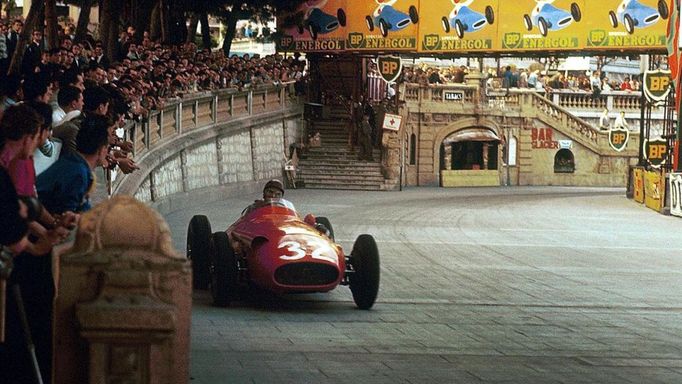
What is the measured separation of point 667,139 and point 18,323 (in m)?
35.9

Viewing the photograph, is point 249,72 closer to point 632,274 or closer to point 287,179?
point 287,179

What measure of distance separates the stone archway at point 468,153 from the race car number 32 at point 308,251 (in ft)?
149

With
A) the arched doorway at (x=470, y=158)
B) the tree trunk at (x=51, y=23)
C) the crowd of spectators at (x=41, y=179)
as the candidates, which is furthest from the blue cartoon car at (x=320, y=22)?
the crowd of spectators at (x=41, y=179)

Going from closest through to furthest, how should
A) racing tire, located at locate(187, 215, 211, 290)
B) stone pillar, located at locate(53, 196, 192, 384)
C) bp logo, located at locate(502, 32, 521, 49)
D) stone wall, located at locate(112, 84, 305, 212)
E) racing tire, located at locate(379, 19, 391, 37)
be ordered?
stone pillar, located at locate(53, 196, 192, 384)
racing tire, located at locate(187, 215, 211, 290)
stone wall, located at locate(112, 84, 305, 212)
bp logo, located at locate(502, 32, 521, 49)
racing tire, located at locate(379, 19, 391, 37)

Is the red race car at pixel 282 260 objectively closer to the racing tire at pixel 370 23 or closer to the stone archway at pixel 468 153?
the racing tire at pixel 370 23

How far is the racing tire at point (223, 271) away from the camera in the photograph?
14508mm

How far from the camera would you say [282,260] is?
14.3 m

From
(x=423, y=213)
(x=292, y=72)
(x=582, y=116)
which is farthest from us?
(x=582, y=116)

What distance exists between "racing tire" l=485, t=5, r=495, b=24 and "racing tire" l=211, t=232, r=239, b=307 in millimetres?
33909

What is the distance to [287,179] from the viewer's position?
1854 inches

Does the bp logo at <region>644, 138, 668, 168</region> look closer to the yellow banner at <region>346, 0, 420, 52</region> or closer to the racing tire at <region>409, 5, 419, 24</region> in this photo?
the yellow banner at <region>346, 0, 420, 52</region>

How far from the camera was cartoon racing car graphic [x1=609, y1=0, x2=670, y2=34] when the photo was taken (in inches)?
1742

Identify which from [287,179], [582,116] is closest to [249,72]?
[287,179]

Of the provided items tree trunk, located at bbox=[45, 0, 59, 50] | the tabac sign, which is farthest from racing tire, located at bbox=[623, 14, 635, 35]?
tree trunk, located at bbox=[45, 0, 59, 50]
